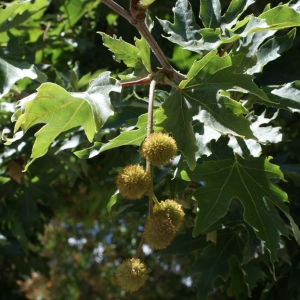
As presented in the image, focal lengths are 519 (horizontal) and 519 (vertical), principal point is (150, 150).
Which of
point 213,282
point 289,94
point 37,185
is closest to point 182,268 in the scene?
point 37,185

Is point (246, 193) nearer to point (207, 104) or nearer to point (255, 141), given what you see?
point (255, 141)

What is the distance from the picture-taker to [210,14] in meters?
2.51

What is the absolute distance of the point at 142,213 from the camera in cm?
312

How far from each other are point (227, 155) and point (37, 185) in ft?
5.63

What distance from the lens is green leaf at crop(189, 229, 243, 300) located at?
295cm

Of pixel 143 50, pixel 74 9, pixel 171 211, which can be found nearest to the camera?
pixel 171 211

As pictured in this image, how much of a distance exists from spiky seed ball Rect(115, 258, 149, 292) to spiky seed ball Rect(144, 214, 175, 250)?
0.10 m

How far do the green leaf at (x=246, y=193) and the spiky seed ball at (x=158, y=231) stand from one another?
0.37 meters

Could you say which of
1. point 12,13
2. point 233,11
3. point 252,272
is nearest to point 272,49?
point 233,11

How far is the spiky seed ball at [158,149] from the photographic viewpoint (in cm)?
188

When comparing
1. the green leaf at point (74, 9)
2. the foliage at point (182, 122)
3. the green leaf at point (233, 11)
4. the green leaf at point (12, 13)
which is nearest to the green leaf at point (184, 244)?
the foliage at point (182, 122)

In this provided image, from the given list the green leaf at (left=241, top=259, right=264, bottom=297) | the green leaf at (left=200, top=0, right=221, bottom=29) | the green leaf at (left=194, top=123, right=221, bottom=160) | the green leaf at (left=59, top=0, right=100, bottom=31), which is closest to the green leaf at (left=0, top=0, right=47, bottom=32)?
the green leaf at (left=59, top=0, right=100, bottom=31)

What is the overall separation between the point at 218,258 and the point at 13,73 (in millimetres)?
1538

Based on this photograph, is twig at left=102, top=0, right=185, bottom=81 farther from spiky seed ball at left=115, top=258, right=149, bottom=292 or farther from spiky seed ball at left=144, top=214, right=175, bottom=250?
spiky seed ball at left=115, top=258, right=149, bottom=292
